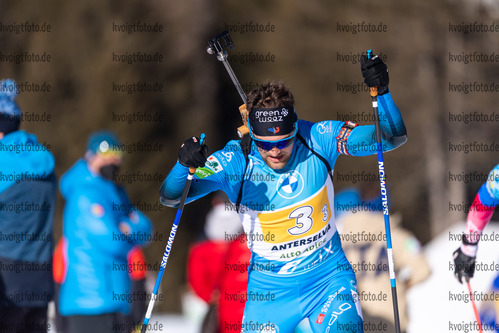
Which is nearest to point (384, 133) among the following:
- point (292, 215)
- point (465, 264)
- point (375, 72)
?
point (375, 72)

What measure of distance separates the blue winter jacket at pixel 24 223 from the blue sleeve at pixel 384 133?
265 cm

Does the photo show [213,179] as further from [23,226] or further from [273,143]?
[23,226]

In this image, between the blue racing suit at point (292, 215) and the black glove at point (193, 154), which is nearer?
the black glove at point (193, 154)

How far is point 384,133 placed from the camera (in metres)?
5.20

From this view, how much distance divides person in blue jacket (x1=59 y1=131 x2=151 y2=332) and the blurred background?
7376mm

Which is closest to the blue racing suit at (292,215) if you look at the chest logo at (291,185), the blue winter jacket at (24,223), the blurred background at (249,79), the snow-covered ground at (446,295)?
the chest logo at (291,185)

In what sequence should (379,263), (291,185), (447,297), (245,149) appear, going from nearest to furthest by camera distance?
(291,185) < (245,149) < (379,263) < (447,297)

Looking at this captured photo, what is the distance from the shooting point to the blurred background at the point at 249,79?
15.5 m

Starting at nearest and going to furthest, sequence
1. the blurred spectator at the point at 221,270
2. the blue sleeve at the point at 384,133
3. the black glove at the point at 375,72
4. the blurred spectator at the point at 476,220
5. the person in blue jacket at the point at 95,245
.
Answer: the black glove at the point at 375,72
the blue sleeve at the point at 384,133
the blurred spectator at the point at 476,220
the blurred spectator at the point at 221,270
the person in blue jacket at the point at 95,245

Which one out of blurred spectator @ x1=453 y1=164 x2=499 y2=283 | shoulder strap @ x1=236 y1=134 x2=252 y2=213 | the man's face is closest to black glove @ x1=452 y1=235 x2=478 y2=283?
blurred spectator @ x1=453 y1=164 x2=499 y2=283

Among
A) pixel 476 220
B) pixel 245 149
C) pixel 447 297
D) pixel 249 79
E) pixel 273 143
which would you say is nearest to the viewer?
pixel 273 143

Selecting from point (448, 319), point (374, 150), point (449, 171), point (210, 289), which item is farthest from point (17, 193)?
point (449, 171)

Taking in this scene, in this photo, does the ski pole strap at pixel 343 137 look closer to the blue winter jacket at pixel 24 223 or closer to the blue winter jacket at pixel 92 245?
the blue winter jacket at pixel 24 223

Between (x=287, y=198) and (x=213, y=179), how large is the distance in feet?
1.71
